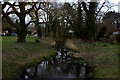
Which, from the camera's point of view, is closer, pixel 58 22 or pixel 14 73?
pixel 14 73

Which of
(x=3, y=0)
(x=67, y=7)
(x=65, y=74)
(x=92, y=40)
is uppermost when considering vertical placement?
(x=67, y=7)

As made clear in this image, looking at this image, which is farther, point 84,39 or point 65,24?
point 65,24

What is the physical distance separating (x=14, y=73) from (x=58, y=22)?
22.1 metres

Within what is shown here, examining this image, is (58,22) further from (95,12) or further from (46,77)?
(46,77)

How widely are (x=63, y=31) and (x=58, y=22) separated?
372 centimetres

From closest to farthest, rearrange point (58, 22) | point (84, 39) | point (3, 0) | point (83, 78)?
point (83, 78), point (3, 0), point (84, 39), point (58, 22)

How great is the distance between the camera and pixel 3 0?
33.4 ft

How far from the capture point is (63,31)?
1041 inches

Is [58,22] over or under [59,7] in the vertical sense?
under

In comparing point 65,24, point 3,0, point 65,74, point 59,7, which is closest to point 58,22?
point 65,24

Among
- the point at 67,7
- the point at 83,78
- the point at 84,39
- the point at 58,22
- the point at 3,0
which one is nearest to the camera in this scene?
the point at 83,78

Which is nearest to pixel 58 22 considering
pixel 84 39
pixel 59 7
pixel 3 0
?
pixel 59 7

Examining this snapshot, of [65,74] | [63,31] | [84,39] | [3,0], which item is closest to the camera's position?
[65,74]

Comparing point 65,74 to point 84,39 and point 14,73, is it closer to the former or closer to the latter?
point 14,73
